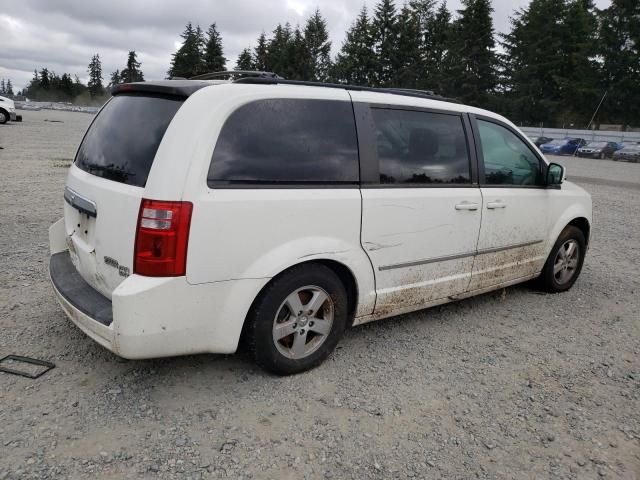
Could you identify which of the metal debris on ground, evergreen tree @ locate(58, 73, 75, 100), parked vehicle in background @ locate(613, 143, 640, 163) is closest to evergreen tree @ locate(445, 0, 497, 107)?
parked vehicle in background @ locate(613, 143, 640, 163)

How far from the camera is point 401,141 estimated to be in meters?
3.56

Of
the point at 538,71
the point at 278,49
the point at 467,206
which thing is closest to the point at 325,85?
the point at 467,206

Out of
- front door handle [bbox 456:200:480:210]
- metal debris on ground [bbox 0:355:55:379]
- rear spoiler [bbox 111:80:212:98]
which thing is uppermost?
rear spoiler [bbox 111:80:212:98]

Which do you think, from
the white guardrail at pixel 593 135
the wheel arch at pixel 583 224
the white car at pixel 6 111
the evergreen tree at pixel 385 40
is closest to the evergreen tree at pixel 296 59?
the evergreen tree at pixel 385 40

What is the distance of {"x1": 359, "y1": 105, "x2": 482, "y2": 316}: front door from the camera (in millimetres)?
3414

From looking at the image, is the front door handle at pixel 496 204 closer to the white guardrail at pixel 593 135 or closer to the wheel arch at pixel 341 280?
the wheel arch at pixel 341 280

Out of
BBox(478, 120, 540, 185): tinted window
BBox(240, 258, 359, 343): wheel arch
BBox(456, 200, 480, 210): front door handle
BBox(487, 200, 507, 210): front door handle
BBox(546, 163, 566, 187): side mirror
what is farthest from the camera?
BBox(546, 163, 566, 187): side mirror

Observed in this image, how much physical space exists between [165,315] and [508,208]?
2916 mm

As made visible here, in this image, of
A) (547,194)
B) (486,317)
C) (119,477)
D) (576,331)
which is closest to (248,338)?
(119,477)

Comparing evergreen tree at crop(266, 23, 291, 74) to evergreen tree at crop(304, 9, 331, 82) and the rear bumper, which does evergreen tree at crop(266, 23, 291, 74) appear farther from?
the rear bumper

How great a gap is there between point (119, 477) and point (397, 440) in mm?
1348

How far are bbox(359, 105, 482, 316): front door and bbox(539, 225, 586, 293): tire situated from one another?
A: 1.37 metres

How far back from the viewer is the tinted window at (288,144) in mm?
2809

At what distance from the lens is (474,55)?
188 feet
